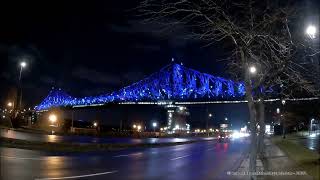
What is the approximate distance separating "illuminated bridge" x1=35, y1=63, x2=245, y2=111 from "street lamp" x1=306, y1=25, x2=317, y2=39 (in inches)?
5151

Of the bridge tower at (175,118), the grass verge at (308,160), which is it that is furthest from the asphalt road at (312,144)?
the bridge tower at (175,118)

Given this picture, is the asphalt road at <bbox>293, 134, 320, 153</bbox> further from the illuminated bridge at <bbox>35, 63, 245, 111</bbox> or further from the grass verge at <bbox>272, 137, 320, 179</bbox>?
the illuminated bridge at <bbox>35, 63, 245, 111</bbox>

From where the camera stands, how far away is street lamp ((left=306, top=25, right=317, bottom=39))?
12.0 metres

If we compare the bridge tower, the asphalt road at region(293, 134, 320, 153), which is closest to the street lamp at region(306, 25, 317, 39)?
the asphalt road at region(293, 134, 320, 153)

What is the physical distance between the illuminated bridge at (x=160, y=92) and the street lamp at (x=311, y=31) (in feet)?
429

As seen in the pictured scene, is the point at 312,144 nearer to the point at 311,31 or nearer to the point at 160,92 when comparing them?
the point at 311,31

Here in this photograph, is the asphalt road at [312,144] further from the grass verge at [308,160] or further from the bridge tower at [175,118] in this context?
the bridge tower at [175,118]

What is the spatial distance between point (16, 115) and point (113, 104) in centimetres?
7449

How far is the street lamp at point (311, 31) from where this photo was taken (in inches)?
473

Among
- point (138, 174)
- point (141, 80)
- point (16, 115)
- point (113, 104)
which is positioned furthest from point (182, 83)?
point (138, 174)

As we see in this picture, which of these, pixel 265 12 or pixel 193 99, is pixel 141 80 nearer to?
pixel 193 99

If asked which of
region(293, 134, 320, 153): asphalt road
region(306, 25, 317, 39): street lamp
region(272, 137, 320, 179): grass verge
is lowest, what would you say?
region(293, 134, 320, 153): asphalt road

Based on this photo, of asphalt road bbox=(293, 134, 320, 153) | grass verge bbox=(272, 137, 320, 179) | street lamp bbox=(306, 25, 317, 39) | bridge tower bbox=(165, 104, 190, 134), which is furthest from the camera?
bridge tower bbox=(165, 104, 190, 134)

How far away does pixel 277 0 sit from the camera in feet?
36.8
